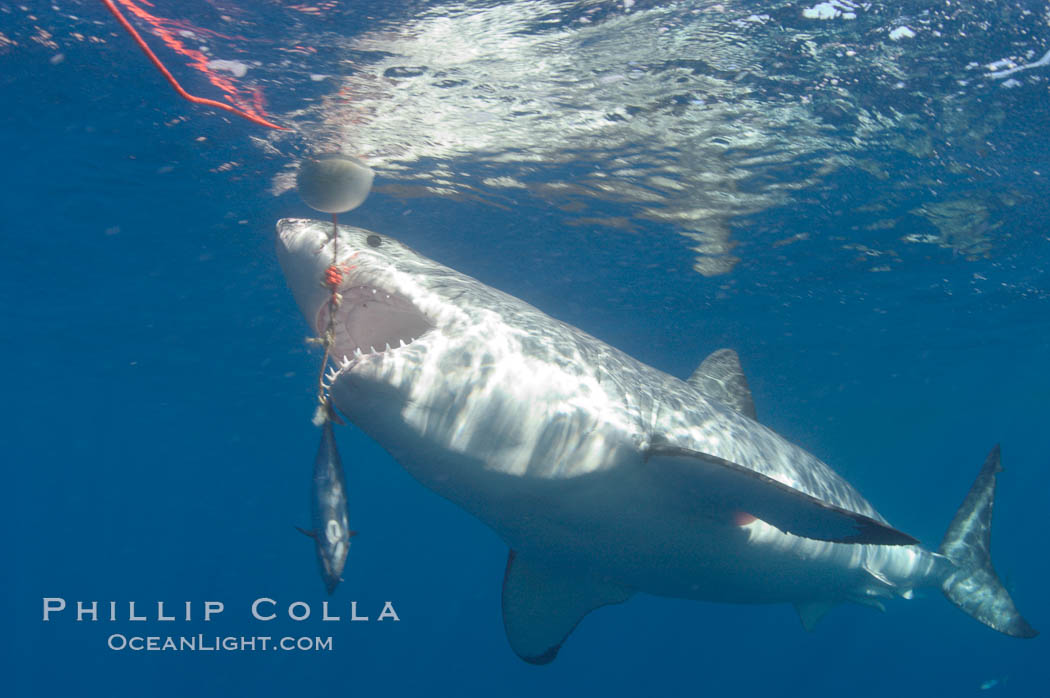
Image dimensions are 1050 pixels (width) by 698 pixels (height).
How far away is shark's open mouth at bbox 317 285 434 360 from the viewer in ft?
12.6

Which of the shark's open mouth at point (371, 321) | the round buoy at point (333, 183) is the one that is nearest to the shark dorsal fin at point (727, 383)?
the shark's open mouth at point (371, 321)

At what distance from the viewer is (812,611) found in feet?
26.8

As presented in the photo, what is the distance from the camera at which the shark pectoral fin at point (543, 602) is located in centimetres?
634

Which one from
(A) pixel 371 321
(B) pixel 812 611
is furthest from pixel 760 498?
(B) pixel 812 611

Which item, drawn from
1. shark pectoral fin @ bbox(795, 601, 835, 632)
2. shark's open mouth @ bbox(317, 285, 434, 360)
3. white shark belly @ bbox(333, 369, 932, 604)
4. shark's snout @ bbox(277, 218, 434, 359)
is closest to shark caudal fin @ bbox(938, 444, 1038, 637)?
shark pectoral fin @ bbox(795, 601, 835, 632)

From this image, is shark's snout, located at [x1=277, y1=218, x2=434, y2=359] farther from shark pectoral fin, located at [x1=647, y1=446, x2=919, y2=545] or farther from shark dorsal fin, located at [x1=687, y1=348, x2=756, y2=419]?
shark dorsal fin, located at [x1=687, y1=348, x2=756, y2=419]

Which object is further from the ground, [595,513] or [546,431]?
[546,431]

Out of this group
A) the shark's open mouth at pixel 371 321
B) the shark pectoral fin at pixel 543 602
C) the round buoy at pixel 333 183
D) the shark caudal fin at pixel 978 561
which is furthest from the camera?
the shark caudal fin at pixel 978 561

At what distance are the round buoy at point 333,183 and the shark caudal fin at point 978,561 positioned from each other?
9083 millimetres

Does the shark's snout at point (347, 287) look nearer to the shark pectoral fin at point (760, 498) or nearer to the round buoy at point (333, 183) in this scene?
the round buoy at point (333, 183)

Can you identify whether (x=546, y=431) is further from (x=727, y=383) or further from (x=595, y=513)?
(x=727, y=383)

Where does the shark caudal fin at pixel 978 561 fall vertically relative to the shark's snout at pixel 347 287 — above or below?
below

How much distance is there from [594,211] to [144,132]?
8.48 m

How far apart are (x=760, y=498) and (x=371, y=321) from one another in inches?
113
